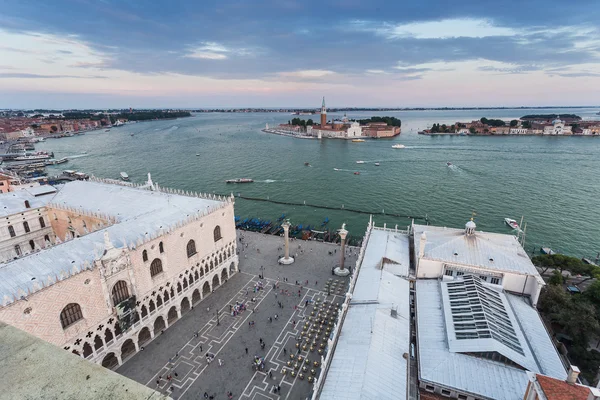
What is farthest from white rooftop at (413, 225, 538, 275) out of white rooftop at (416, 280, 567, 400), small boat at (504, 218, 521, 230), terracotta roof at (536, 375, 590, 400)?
small boat at (504, 218, 521, 230)

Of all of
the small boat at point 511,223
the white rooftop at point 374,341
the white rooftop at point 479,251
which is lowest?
the small boat at point 511,223

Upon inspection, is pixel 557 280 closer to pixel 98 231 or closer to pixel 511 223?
pixel 511 223

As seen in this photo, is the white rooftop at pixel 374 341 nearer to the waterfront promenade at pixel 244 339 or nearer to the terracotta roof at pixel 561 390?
the waterfront promenade at pixel 244 339

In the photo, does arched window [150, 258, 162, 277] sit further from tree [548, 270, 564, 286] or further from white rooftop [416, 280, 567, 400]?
tree [548, 270, 564, 286]

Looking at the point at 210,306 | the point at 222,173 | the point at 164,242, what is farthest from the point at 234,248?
the point at 222,173

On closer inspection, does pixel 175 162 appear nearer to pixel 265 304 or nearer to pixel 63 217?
A: pixel 63 217

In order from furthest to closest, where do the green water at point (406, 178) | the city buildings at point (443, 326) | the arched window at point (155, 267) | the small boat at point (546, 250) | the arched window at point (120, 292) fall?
1. the green water at point (406, 178)
2. the small boat at point (546, 250)
3. the arched window at point (155, 267)
4. the arched window at point (120, 292)
5. the city buildings at point (443, 326)

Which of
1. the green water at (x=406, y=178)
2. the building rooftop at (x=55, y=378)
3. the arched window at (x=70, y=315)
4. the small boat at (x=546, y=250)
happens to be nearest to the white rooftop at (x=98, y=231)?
the arched window at (x=70, y=315)
